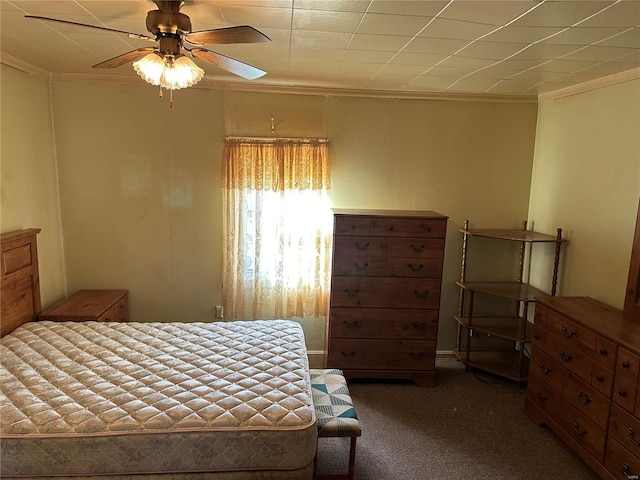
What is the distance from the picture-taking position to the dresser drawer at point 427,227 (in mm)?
3361

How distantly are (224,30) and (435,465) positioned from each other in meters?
2.58

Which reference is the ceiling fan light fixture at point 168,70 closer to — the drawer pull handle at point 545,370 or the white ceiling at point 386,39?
the white ceiling at point 386,39

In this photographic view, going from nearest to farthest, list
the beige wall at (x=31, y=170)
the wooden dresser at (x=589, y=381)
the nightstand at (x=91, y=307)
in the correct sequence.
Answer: the wooden dresser at (x=589, y=381) → the beige wall at (x=31, y=170) → the nightstand at (x=91, y=307)

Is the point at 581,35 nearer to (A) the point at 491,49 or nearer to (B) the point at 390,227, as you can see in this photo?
(A) the point at 491,49

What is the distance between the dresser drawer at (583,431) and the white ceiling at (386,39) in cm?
211

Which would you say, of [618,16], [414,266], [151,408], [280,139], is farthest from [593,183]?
[151,408]

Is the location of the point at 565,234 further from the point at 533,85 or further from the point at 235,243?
the point at 235,243

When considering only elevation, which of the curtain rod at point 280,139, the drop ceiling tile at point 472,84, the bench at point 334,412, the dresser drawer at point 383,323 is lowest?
the bench at point 334,412

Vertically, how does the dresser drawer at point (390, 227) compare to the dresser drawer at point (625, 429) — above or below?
above

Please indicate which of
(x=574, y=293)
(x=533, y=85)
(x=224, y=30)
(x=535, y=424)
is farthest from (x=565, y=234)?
(x=224, y=30)

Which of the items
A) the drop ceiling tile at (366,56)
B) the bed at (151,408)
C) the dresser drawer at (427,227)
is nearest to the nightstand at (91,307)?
the bed at (151,408)

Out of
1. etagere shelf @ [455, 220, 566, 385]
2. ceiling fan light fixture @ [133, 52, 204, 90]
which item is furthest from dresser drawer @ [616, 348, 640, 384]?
ceiling fan light fixture @ [133, 52, 204, 90]

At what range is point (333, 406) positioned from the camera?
239 centimetres

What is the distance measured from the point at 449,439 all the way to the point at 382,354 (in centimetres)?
84
